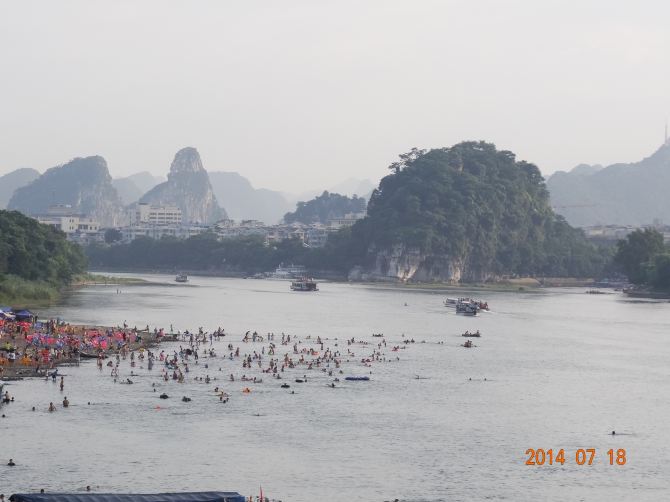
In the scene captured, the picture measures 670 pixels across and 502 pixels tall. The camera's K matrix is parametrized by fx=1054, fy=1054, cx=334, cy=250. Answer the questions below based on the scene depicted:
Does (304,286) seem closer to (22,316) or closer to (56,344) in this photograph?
(22,316)

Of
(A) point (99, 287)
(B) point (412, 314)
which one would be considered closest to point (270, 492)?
(B) point (412, 314)

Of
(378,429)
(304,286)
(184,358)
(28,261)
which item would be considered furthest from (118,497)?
(304,286)

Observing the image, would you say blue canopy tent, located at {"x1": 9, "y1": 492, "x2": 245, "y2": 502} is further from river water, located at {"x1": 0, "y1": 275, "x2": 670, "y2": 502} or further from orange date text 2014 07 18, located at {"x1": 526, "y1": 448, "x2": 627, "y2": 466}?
orange date text 2014 07 18, located at {"x1": 526, "y1": 448, "x2": 627, "y2": 466}

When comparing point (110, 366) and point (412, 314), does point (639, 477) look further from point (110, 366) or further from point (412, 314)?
point (412, 314)

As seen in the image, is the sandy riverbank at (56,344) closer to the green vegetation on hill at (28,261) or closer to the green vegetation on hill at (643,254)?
the green vegetation on hill at (28,261)

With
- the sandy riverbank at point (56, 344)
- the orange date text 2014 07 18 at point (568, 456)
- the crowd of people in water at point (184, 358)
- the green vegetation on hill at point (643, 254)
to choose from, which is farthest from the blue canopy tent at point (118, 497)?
the green vegetation on hill at point (643, 254)

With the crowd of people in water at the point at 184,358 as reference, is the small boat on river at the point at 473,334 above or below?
above
